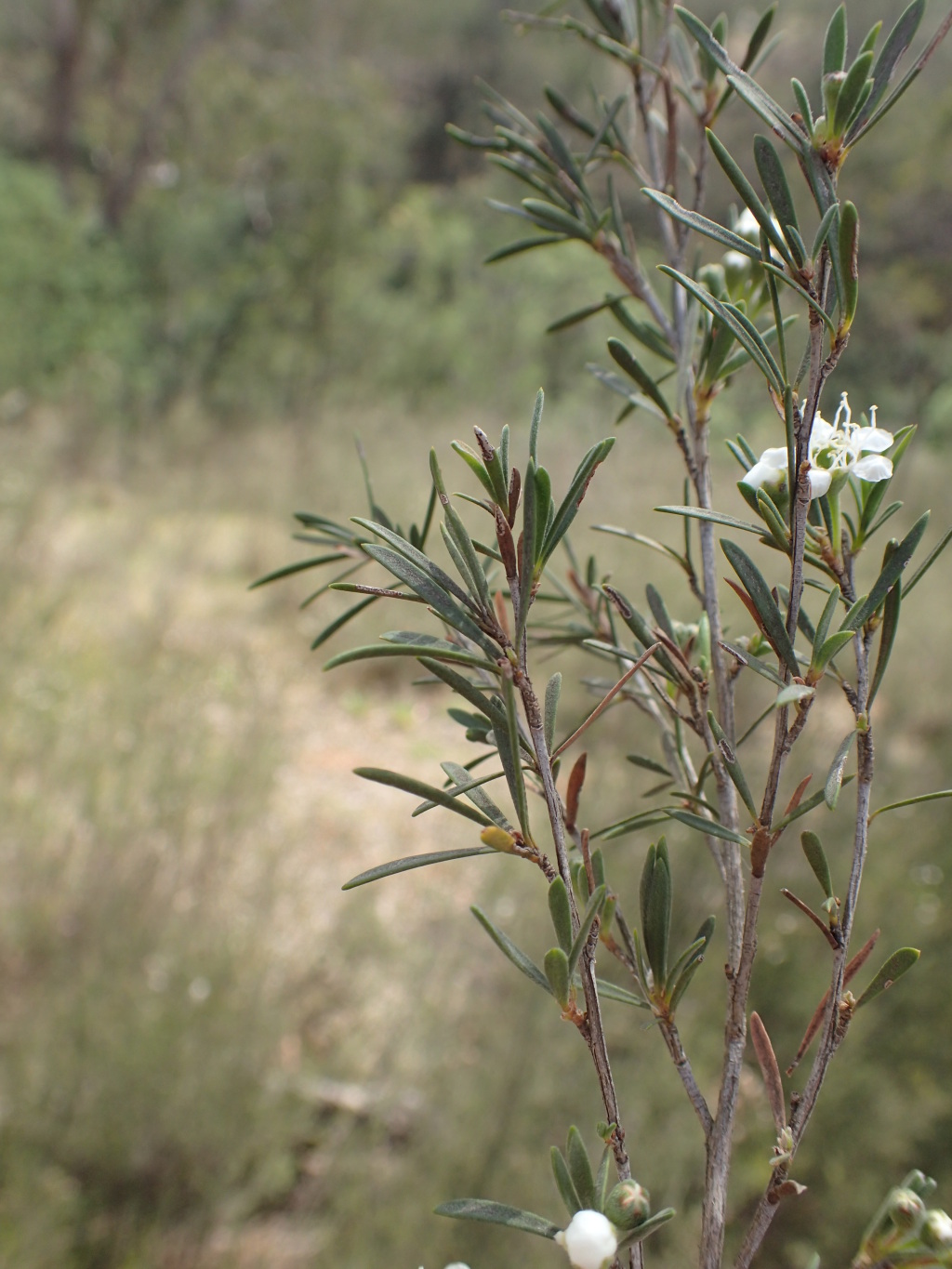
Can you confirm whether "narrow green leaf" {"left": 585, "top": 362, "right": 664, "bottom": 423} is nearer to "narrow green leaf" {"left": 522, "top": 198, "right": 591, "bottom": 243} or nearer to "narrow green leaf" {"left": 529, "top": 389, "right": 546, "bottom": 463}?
"narrow green leaf" {"left": 522, "top": 198, "right": 591, "bottom": 243}

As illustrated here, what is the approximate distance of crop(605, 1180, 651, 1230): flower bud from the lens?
0.67 feet

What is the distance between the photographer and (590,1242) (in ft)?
0.64

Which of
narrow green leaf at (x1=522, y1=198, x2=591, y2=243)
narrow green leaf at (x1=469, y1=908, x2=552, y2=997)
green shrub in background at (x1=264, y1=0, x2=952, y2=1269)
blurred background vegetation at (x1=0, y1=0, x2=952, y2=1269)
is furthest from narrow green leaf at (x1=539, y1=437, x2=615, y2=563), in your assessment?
blurred background vegetation at (x1=0, y1=0, x2=952, y2=1269)

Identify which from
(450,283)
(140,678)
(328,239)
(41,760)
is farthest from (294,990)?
(450,283)

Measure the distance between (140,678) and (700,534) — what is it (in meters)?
1.99

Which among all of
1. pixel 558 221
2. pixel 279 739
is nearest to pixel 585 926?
pixel 558 221

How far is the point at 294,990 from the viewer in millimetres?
1486

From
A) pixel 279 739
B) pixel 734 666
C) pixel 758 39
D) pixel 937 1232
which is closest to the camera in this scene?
pixel 937 1232

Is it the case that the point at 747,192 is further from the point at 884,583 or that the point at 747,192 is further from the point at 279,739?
the point at 279,739

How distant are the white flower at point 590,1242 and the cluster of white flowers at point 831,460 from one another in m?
0.18

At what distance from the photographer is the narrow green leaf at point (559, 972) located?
0.21m

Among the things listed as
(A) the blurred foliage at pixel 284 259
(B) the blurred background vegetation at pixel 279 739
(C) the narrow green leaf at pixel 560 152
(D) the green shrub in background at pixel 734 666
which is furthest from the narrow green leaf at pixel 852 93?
(A) the blurred foliage at pixel 284 259

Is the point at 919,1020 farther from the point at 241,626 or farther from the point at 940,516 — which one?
the point at 940,516

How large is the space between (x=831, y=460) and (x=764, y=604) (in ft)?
0.17
